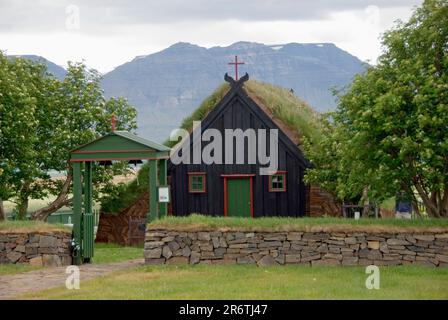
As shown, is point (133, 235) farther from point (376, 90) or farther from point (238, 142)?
point (376, 90)

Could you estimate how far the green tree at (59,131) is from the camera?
97.2 feet

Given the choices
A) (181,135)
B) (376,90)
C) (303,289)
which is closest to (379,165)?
(376,90)

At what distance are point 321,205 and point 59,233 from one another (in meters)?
13.0

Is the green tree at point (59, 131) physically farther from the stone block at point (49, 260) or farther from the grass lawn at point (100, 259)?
the stone block at point (49, 260)

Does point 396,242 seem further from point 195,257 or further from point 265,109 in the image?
point 265,109

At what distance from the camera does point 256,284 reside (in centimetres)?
1623

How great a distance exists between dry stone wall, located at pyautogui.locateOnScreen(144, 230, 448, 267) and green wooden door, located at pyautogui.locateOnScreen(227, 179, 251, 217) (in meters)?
11.5

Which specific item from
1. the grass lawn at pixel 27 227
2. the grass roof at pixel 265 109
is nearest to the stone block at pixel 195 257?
the grass lawn at pixel 27 227

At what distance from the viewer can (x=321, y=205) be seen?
31219 mm
